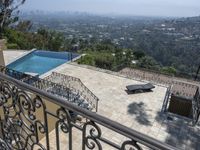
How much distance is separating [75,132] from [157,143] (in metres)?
7.40

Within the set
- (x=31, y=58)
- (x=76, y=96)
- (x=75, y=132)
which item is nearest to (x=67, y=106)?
(x=75, y=132)

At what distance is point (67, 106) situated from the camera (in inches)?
68.6

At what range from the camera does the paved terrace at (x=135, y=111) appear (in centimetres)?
826

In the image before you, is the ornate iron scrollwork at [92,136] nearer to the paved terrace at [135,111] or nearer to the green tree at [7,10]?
the paved terrace at [135,111]

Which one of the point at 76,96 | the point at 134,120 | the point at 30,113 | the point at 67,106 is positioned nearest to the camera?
the point at 67,106

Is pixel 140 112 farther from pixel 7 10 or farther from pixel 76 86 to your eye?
pixel 7 10

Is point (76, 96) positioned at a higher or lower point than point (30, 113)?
lower

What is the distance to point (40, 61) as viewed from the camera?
17844 millimetres

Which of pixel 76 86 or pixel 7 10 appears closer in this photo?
pixel 76 86

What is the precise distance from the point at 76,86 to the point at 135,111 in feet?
12.2

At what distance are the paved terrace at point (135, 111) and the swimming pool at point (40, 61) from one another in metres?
2.34

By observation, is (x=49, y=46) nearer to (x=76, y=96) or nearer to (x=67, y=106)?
(x=76, y=96)

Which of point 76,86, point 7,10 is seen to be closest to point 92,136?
point 76,86

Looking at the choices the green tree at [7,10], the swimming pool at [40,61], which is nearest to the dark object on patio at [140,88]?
the swimming pool at [40,61]
